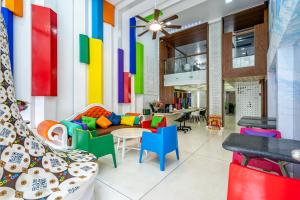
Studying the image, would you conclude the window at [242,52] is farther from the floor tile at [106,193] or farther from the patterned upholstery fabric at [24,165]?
the patterned upholstery fabric at [24,165]

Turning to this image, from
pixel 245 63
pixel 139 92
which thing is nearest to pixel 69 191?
pixel 139 92

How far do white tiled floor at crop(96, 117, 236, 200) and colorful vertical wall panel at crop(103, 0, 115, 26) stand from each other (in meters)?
4.43

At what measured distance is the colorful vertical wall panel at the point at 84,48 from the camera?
4273 mm

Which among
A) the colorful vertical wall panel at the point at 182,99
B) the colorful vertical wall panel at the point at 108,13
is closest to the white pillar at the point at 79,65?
the colorful vertical wall panel at the point at 108,13

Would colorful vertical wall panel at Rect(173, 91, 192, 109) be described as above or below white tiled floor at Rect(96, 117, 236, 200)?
above

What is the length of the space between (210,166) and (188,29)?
645cm

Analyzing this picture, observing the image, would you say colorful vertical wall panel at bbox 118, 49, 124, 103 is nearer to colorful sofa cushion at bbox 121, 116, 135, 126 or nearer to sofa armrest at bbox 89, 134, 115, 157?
colorful sofa cushion at bbox 121, 116, 135, 126

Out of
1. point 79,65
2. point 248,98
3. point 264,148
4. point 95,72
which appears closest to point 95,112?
point 95,72

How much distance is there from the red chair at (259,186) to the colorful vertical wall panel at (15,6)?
4710 mm

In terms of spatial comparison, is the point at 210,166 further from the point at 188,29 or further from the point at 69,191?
the point at 188,29

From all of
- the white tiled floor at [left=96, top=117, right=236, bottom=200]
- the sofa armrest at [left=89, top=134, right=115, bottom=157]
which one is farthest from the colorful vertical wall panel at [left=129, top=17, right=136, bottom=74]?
the sofa armrest at [left=89, top=134, right=115, bottom=157]

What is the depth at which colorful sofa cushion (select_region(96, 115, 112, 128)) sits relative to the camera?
4267 mm

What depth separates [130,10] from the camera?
5.50 m

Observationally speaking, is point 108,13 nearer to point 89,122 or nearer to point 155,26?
point 155,26
